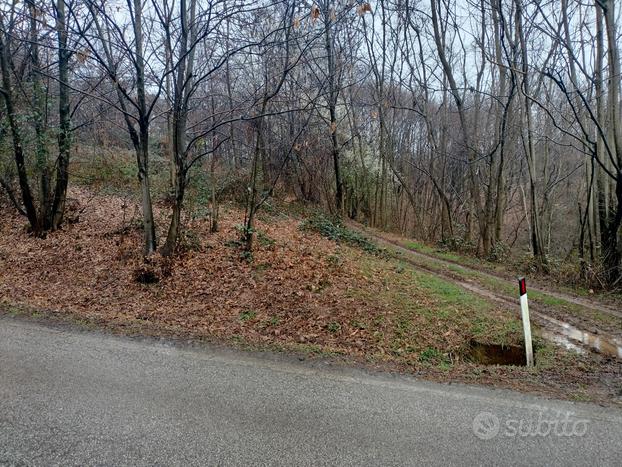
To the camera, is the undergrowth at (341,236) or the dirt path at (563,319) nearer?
the dirt path at (563,319)

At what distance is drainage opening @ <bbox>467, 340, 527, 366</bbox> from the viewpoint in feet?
16.4

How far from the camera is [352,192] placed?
2209 centimetres

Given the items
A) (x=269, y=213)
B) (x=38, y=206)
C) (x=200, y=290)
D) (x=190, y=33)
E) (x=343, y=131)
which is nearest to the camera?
(x=200, y=290)

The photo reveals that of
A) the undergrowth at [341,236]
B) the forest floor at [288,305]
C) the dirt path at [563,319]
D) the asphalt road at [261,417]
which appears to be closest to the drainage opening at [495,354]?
the forest floor at [288,305]

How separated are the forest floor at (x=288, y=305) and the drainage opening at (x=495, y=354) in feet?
0.12

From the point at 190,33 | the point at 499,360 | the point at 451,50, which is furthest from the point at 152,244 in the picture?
the point at 451,50

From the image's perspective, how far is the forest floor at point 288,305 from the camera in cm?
441

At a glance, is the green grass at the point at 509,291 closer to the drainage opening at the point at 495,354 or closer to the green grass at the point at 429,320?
the green grass at the point at 429,320

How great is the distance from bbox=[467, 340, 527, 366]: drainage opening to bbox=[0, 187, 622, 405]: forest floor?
38 mm

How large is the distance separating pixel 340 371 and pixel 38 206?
10570 mm

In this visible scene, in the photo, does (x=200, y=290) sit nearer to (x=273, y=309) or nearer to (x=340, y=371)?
(x=273, y=309)

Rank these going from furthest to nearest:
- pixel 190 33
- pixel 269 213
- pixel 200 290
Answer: pixel 269 213, pixel 190 33, pixel 200 290

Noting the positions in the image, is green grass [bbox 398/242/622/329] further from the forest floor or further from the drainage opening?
the drainage opening

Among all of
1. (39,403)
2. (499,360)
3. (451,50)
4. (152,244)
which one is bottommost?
(499,360)
